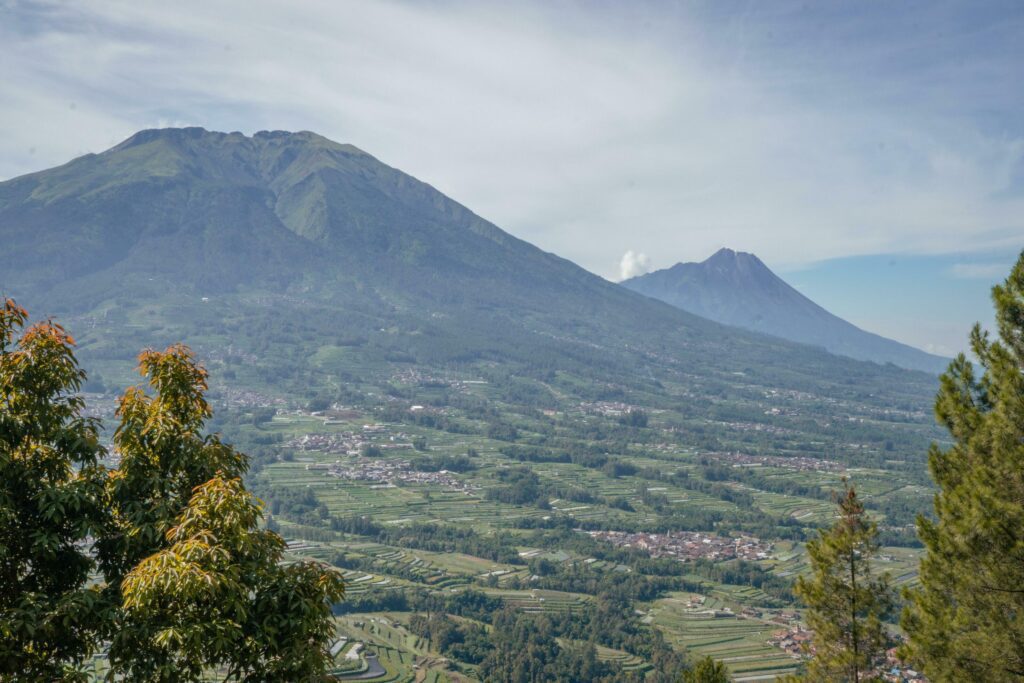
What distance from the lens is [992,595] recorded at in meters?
8.51

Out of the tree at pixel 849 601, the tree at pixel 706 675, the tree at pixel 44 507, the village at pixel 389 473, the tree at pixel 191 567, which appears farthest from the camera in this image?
the village at pixel 389 473

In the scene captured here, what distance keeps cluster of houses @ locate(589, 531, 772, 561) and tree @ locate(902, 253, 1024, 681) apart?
47892 millimetres

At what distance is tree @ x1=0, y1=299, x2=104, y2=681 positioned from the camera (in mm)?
4781

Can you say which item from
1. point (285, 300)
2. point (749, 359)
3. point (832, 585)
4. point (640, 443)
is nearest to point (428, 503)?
point (640, 443)

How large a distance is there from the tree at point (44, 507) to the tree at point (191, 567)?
0.24 meters

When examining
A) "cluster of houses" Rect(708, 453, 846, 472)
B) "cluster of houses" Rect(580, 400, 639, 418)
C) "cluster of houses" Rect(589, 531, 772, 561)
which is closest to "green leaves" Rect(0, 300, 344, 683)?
"cluster of houses" Rect(589, 531, 772, 561)

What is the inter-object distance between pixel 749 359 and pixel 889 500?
12533 cm

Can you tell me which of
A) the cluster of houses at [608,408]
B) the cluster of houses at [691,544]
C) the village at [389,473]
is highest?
the cluster of houses at [608,408]

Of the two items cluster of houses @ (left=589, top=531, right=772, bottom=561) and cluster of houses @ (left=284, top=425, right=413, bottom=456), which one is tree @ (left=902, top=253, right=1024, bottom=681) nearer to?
cluster of houses @ (left=589, top=531, right=772, bottom=561)

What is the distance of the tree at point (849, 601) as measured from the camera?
11898 millimetres

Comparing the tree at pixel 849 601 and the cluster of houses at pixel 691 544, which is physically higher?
the tree at pixel 849 601

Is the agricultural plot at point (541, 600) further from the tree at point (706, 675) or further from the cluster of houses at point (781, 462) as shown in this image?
the cluster of houses at point (781, 462)

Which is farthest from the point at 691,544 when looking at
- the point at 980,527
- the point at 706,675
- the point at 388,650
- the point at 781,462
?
the point at 980,527

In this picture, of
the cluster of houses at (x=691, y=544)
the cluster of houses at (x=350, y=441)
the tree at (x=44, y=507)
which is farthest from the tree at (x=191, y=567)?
the cluster of houses at (x=350, y=441)
